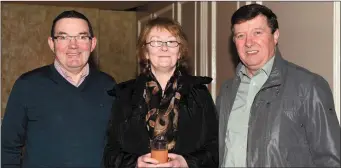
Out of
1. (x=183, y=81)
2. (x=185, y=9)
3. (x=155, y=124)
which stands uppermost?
(x=185, y=9)

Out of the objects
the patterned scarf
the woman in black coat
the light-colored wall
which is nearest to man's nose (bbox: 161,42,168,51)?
the woman in black coat

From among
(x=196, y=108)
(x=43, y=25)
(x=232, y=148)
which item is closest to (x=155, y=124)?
(x=196, y=108)

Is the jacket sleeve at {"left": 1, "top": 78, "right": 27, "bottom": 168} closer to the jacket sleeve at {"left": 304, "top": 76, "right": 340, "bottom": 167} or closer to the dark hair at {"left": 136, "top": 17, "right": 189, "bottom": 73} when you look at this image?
the dark hair at {"left": 136, "top": 17, "right": 189, "bottom": 73}

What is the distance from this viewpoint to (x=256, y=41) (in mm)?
1990

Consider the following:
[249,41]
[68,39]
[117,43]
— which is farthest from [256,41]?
[117,43]

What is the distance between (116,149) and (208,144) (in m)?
0.44

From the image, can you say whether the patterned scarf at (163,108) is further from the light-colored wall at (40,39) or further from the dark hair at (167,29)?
the light-colored wall at (40,39)

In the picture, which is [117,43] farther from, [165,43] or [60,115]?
[165,43]

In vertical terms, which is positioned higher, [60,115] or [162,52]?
[162,52]

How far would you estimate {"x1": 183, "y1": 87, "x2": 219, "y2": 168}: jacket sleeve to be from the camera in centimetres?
209

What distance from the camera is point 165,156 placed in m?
1.86

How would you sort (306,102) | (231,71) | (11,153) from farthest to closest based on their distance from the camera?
1. (231,71)
2. (11,153)
3. (306,102)

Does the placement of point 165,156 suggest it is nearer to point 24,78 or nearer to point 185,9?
point 24,78

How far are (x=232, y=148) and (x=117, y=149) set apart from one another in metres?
0.54
